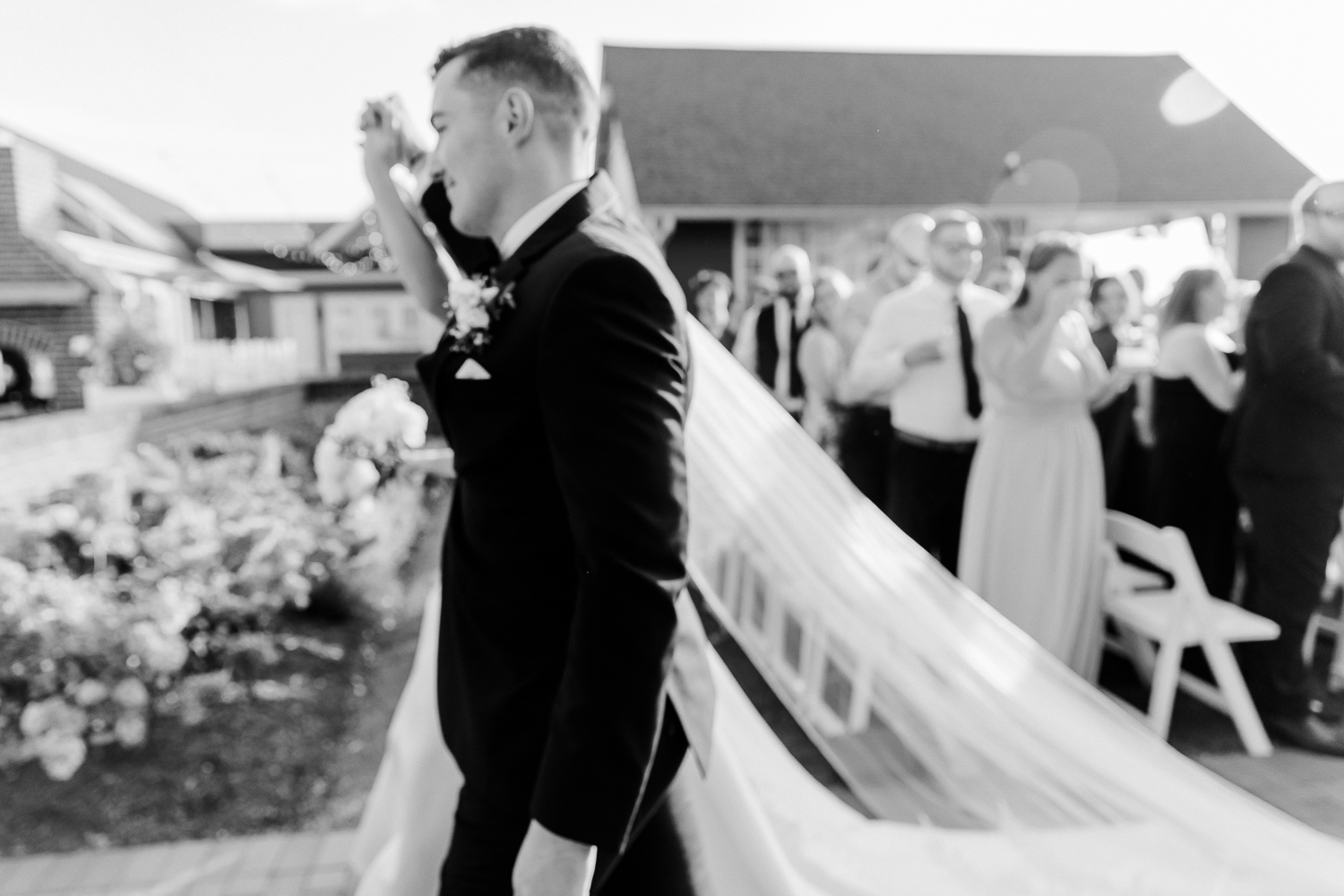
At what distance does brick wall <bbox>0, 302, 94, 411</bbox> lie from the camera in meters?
14.7

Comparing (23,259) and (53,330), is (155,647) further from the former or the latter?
(23,259)

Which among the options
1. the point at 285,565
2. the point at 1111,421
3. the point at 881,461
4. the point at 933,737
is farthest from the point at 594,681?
the point at 1111,421

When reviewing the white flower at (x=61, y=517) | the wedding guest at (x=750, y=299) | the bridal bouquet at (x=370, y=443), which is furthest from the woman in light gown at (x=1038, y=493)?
the white flower at (x=61, y=517)

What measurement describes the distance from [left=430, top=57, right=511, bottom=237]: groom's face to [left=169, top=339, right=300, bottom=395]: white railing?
48.9ft

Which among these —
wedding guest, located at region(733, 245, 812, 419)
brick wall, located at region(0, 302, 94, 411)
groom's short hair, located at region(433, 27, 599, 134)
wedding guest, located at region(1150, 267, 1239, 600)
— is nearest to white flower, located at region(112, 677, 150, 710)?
groom's short hair, located at region(433, 27, 599, 134)

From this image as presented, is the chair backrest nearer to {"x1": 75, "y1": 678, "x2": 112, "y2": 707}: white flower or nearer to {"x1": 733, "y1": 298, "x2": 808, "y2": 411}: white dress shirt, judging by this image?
{"x1": 733, "y1": 298, "x2": 808, "y2": 411}: white dress shirt

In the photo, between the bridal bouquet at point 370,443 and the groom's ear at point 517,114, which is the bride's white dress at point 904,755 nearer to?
the bridal bouquet at point 370,443

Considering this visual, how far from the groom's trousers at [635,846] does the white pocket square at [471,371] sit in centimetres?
54

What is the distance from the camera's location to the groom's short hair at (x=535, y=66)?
4.67 feet

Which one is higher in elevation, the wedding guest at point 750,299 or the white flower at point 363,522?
the wedding guest at point 750,299

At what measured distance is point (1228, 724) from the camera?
4.32 m

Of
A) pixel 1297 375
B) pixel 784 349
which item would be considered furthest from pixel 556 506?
pixel 784 349

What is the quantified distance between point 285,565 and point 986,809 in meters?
3.21

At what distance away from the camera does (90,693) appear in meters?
3.64
